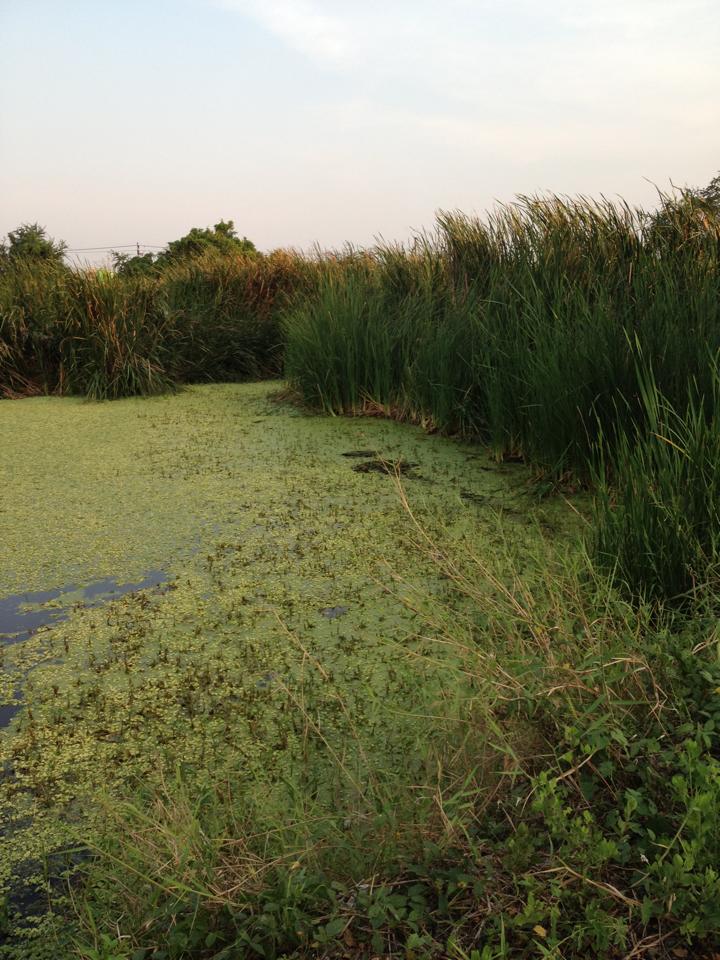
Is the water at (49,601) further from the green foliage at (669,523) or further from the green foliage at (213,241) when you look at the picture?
the green foliage at (213,241)

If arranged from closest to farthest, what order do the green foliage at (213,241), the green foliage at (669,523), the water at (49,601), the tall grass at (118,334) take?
1. the green foliage at (669,523)
2. the water at (49,601)
3. the tall grass at (118,334)
4. the green foliage at (213,241)

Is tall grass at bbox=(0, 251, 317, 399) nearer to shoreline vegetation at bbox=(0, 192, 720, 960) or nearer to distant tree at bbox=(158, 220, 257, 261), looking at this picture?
shoreline vegetation at bbox=(0, 192, 720, 960)

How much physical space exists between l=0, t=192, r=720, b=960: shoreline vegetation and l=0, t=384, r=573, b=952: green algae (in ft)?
0.04

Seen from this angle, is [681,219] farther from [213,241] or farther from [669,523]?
[213,241]

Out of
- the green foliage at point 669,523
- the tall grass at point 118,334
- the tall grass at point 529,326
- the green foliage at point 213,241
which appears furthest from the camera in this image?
the green foliage at point 213,241

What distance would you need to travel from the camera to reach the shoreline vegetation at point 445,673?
1.21 meters

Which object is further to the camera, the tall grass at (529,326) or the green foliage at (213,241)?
the green foliage at (213,241)

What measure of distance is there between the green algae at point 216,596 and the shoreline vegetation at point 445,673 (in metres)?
0.01

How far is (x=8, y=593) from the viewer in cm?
276

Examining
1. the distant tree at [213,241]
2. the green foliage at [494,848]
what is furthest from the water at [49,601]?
the distant tree at [213,241]

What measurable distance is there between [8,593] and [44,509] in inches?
36.7

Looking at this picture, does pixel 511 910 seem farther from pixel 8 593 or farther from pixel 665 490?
pixel 8 593

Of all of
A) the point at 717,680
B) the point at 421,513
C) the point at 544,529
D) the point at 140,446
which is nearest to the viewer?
the point at 717,680

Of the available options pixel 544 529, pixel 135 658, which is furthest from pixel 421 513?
pixel 135 658
